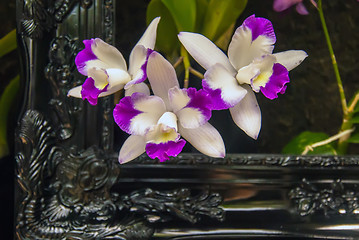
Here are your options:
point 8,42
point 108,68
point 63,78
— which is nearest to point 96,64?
point 108,68

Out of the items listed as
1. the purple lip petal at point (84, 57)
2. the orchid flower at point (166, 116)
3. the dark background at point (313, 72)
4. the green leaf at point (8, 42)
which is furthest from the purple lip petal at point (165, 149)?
the green leaf at point (8, 42)

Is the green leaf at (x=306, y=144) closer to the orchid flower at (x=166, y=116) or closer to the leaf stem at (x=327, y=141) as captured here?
the leaf stem at (x=327, y=141)

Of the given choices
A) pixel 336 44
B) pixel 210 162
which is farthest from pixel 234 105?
pixel 336 44

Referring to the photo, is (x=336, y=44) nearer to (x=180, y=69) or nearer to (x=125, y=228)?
(x=180, y=69)

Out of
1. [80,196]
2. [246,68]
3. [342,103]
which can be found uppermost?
[342,103]

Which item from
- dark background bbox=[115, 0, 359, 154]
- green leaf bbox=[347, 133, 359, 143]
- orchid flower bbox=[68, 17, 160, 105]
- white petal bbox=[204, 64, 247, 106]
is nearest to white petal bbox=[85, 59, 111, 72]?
orchid flower bbox=[68, 17, 160, 105]

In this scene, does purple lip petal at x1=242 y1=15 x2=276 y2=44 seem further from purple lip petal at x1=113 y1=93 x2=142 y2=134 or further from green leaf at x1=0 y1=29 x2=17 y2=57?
green leaf at x1=0 y1=29 x2=17 y2=57

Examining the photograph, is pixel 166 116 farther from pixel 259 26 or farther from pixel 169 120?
pixel 259 26

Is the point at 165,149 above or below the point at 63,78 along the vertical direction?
below
